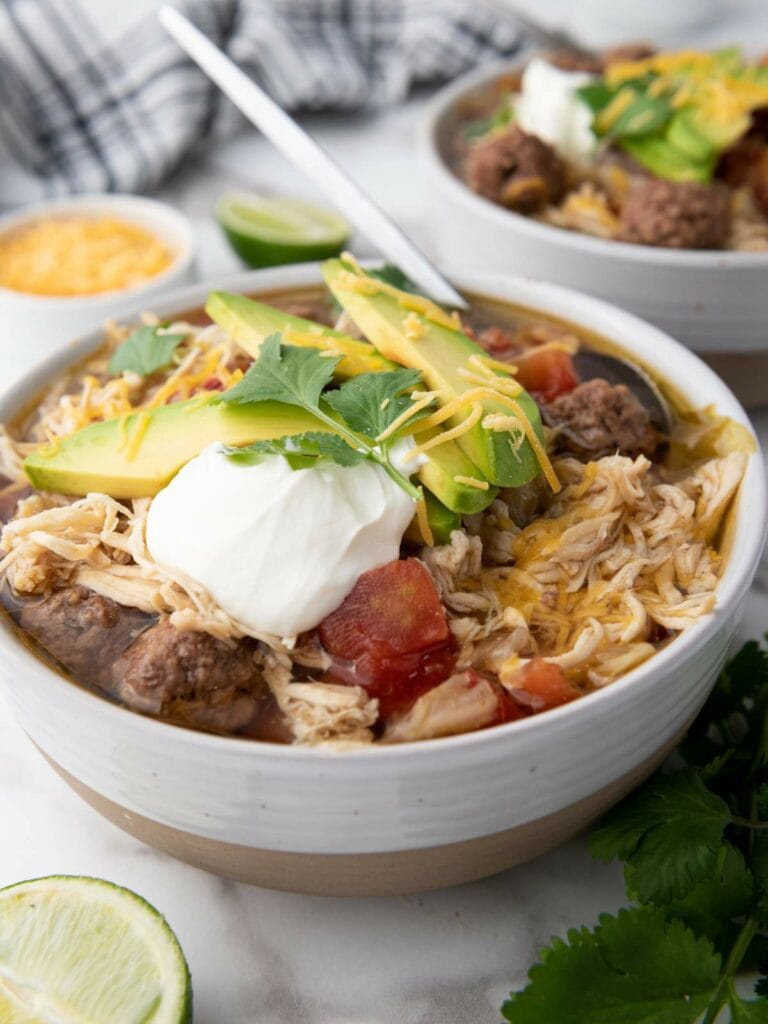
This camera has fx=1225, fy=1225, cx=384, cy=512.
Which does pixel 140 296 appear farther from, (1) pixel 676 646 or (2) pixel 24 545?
(1) pixel 676 646

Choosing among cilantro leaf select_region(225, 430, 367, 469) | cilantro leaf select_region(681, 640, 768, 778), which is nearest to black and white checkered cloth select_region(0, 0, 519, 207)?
cilantro leaf select_region(225, 430, 367, 469)

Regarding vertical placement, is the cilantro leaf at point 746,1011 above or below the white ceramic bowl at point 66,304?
below

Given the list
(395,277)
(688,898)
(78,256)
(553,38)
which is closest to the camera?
(688,898)

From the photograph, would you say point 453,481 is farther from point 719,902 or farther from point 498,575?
point 719,902

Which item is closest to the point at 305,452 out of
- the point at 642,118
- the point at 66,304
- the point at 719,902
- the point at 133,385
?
the point at 133,385

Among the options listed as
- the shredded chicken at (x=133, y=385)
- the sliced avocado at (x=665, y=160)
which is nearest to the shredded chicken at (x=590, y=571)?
the shredded chicken at (x=133, y=385)

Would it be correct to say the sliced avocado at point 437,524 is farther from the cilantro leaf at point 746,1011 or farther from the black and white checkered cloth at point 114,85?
the black and white checkered cloth at point 114,85

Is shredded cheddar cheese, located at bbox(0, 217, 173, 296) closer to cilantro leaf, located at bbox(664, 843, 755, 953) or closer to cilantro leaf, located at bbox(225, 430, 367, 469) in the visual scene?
cilantro leaf, located at bbox(225, 430, 367, 469)
